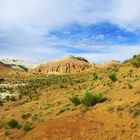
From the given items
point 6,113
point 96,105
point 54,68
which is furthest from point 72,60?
point 96,105

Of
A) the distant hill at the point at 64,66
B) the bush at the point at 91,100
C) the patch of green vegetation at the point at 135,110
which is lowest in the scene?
the patch of green vegetation at the point at 135,110

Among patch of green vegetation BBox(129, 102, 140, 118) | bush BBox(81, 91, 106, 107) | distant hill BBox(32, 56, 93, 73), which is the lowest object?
patch of green vegetation BBox(129, 102, 140, 118)

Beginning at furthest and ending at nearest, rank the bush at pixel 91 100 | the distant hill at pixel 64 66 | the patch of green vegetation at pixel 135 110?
the distant hill at pixel 64 66 < the bush at pixel 91 100 < the patch of green vegetation at pixel 135 110

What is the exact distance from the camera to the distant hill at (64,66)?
161 metres

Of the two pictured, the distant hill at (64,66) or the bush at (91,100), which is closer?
the bush at (91,100)

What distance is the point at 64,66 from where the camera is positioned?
163 meters

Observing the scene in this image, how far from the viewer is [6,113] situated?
3600 cm

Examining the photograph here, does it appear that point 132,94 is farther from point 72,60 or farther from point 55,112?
point 72,60

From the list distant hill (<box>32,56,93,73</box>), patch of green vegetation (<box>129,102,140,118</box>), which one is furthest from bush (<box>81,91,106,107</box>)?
distant hill (<box>32,56,93,73</box>)

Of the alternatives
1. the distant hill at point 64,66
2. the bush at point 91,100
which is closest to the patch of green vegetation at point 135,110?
the bush at point 91,100

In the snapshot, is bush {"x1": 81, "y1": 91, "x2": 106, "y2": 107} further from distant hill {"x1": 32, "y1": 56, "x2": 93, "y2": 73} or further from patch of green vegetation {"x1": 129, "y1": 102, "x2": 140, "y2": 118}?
distant hill {"x1": 32, "y1": 56, "x2": 93, "y2": 73}

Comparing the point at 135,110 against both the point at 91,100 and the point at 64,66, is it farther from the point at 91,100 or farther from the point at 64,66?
the point at 64,66

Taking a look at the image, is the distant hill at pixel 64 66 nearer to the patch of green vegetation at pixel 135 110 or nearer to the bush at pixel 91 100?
the bush at pixel 91 100

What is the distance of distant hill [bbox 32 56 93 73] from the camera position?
161 m
